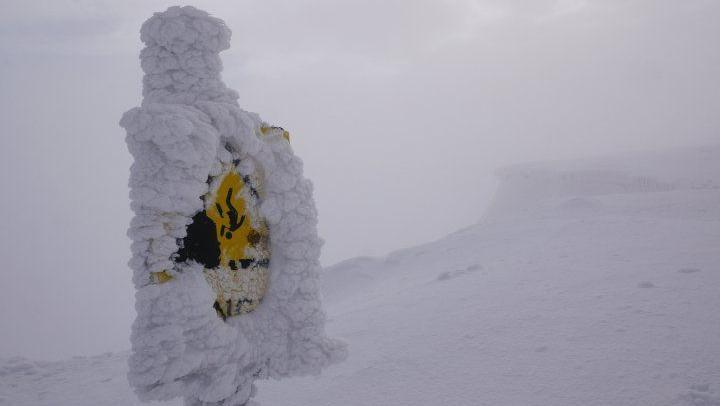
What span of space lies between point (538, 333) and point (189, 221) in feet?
9.06

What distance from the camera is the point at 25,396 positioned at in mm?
4895

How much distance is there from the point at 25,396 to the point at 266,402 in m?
3.38

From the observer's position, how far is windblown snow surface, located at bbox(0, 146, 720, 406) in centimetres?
275

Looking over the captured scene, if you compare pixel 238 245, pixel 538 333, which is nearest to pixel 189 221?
pixel 238 245

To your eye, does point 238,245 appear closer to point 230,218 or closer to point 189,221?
point 230,218

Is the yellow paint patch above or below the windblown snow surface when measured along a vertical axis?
above

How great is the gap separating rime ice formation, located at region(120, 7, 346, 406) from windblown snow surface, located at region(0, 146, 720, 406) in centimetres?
97

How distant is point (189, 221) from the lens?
2139mm

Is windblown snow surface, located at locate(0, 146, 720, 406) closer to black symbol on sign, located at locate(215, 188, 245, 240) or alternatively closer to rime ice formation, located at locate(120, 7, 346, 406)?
rime ice formation, located at locate(120, 7, 346, 406)

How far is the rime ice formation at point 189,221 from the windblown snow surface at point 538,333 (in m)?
0.97

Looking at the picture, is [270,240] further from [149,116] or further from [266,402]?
[266,402]

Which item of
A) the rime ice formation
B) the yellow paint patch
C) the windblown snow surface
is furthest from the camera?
the windblown snow surface

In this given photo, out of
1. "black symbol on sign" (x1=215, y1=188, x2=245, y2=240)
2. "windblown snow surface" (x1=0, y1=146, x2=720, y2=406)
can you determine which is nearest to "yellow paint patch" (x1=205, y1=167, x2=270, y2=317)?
"black symbol on sign" (x1=215, y1=188, x2=245, y2=240)

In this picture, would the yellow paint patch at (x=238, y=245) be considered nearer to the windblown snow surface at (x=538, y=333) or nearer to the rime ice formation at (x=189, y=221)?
the rime ice formation at (x=189, y=221)
